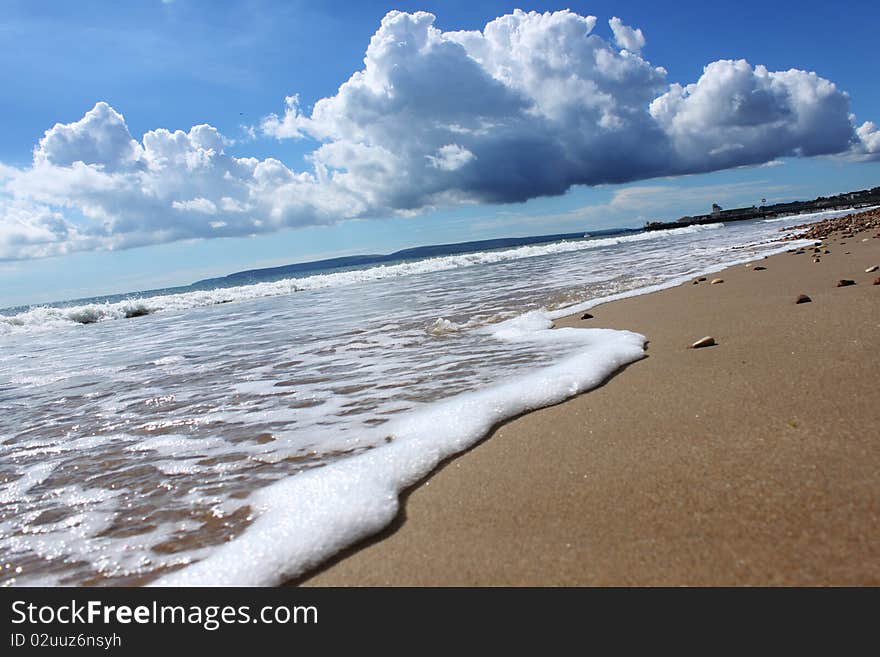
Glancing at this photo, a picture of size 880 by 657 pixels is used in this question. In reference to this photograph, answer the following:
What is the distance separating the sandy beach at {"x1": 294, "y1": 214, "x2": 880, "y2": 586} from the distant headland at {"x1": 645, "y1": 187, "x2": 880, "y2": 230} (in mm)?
66478

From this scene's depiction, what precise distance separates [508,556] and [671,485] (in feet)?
2.30

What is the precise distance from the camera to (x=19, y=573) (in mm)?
1966

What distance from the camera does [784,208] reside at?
240 ft

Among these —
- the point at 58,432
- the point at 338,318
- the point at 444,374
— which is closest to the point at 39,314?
the point at 338,318

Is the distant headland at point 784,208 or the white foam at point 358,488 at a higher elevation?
the distant headland at point 784,208

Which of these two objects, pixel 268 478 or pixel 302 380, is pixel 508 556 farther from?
pixel 302 380

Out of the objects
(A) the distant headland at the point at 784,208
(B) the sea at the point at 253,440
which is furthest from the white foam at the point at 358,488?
(A) the distant headland at the point at 784,208

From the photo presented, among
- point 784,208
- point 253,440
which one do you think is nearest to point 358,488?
point 253,440

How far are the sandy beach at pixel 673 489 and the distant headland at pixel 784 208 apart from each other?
218 ft

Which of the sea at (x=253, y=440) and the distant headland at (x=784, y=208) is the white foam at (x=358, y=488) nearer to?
the sea at (x=253, y=440)

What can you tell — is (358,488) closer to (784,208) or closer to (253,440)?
(253,440)

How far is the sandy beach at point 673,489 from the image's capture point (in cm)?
150

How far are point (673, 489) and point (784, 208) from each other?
86.4 m

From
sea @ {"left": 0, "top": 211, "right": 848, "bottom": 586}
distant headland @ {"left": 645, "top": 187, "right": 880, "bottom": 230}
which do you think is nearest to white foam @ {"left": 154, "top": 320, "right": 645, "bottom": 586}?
sea @ {"left": 0, "top": 211, "right": 848, "bottom": 586}
